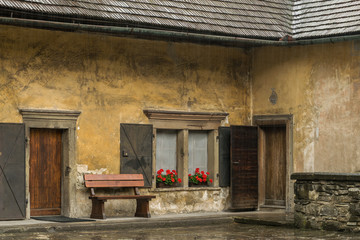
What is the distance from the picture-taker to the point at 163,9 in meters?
15.5

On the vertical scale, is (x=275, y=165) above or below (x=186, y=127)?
below

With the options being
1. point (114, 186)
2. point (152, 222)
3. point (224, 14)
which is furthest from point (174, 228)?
point (224, 14)

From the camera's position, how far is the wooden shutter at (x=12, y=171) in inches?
559

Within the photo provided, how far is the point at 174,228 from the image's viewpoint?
14.1 meters

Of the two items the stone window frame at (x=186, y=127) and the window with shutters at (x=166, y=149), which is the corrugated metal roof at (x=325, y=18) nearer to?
the stone window frame at (x=186, y=127)

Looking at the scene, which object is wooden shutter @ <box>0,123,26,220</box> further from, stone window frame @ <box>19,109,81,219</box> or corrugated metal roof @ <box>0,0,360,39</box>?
corrugated metal roof @ <box>0,0,360,39</box>

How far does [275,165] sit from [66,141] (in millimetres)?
5323

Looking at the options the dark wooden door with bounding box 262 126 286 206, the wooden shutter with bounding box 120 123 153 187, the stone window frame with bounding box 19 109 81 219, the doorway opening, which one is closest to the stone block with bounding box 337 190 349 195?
the doorway opening

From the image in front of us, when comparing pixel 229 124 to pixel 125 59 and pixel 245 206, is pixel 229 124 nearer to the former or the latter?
pixel 245 206

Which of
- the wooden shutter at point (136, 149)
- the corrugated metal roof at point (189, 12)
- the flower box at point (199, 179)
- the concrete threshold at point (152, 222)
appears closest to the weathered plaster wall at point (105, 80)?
the wooden shutter at point (136, 149)

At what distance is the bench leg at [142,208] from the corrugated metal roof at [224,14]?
3.77 m

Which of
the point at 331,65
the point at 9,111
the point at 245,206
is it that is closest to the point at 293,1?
the point at 331,65

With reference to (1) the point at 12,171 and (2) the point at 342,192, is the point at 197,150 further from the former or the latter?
(2) the point at 342,192

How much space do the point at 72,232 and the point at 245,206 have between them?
212 inches
